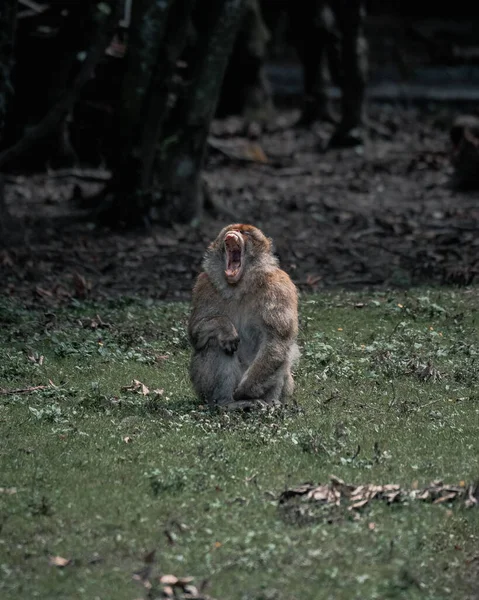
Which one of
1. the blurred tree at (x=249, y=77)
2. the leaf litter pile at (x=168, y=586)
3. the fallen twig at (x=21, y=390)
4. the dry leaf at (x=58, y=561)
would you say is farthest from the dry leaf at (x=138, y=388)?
the blurred tree at (x=249, y=77)

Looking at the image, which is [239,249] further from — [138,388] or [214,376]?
[138,388]

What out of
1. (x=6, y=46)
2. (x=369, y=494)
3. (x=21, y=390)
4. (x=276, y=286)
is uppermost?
(x=6, y=46)

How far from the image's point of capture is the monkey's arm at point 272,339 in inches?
360

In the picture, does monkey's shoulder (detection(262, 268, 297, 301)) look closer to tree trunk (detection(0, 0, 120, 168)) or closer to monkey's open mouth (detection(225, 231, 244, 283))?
monkey's open mouth (detection(225, 231, 244, 283))

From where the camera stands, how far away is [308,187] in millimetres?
21203

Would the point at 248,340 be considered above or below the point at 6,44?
below

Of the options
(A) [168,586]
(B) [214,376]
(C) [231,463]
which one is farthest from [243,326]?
(A) [168,586]

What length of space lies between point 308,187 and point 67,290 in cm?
799

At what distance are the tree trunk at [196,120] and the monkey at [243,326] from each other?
7.56m

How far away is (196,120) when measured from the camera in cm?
1678

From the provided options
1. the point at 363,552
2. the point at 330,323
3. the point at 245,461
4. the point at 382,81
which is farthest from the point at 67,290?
the point at 382,81

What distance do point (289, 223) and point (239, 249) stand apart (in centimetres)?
887

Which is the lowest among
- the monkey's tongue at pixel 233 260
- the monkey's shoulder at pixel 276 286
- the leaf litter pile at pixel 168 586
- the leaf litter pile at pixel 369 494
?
the leaf litter pile at pixel 168 586

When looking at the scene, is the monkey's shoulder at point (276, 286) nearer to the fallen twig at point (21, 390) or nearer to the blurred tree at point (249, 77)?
the fallen twig at point (21, 390)
